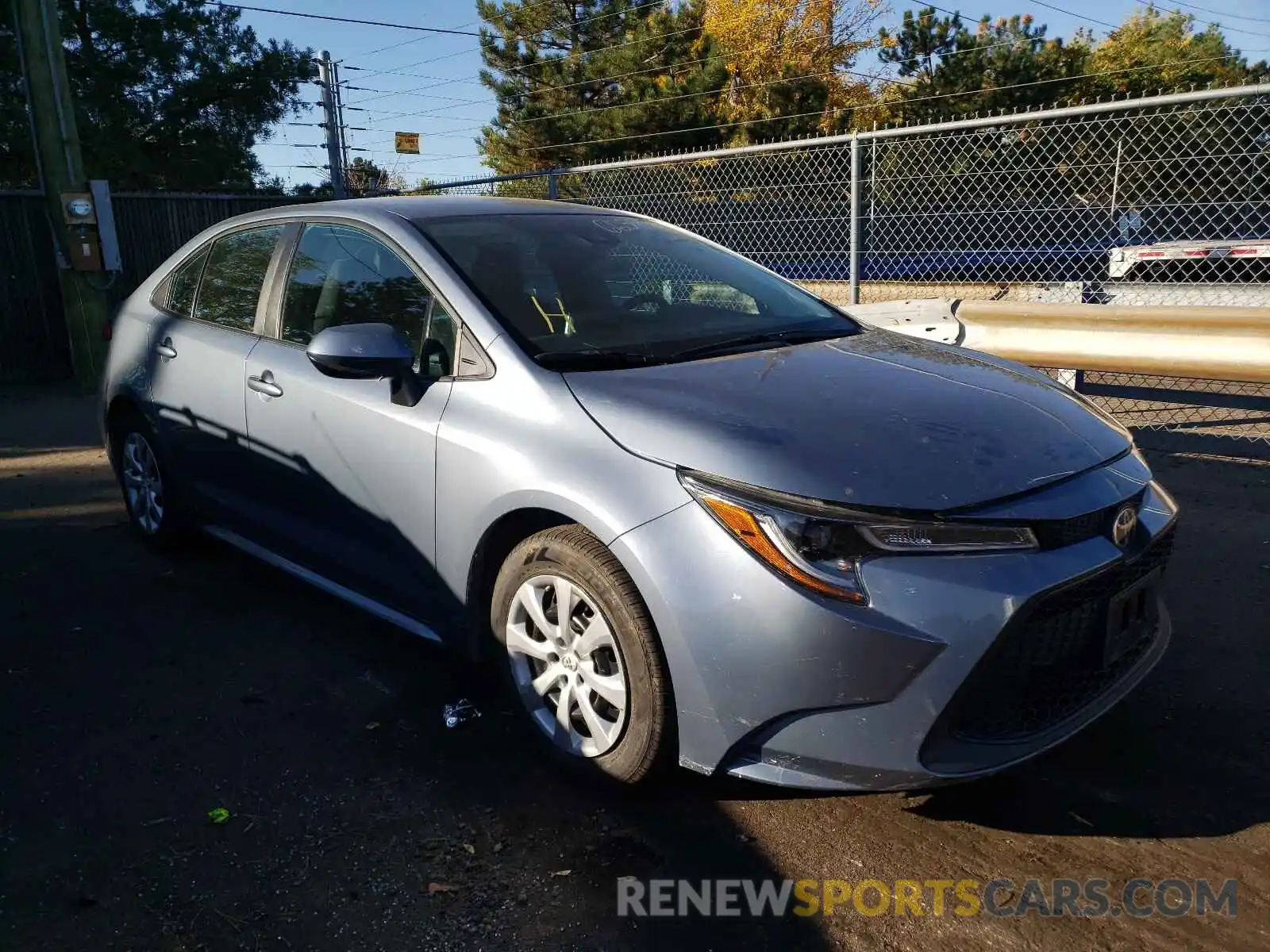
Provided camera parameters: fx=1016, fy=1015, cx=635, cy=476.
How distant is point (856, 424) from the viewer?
265cm

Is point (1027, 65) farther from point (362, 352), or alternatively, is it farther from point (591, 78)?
point (362, 352)

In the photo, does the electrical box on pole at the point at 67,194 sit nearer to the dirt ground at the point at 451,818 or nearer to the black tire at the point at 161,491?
the black tire at the point at 161,491

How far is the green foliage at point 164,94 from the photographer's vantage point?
1850 centimetres

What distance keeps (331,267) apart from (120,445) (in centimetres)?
205

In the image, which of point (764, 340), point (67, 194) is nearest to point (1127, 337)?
point (764, 340)

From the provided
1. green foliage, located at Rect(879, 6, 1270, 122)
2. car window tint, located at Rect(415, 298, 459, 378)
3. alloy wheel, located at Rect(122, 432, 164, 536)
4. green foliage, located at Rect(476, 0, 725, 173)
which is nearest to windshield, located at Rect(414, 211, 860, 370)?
car window tint, located at Rect(415, 298, 459, 378)

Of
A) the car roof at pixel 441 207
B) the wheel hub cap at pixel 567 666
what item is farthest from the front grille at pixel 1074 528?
the car roof at pixel 441 207

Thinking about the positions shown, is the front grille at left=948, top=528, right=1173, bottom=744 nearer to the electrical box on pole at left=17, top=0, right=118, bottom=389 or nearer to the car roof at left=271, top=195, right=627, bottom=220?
the car roof at left=271, top=195, right=627, bottom=220

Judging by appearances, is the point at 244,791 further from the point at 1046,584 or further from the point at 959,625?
the point at 1046,584

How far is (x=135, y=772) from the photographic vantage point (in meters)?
3.05

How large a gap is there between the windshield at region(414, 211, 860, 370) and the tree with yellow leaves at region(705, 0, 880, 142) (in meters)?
34.7

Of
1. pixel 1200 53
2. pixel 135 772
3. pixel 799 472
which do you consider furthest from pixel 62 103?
pixel 1200 53

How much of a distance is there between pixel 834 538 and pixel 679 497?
391 millimetres

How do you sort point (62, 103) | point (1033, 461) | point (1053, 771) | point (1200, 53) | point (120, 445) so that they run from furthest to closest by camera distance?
point (1200, 53), point (62, 103), point (120, 445), point (1053, 771), point (1033, 461)
